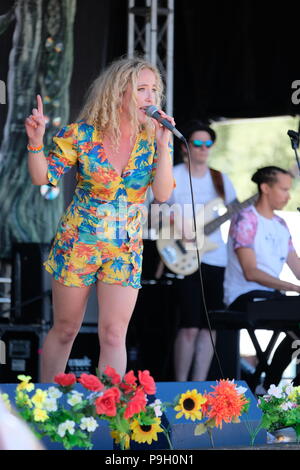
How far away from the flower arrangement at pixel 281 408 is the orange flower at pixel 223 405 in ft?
0.65

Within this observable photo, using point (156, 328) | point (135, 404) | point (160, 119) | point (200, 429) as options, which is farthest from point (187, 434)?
point (156, 328)

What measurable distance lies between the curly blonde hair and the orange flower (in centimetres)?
114

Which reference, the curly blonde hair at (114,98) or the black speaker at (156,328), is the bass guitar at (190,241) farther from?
the curly blonde hair at (114,98)

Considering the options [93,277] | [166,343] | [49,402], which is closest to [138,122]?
[93,277]

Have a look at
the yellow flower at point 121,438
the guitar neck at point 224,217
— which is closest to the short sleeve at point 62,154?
the yellow flower at point 121,438

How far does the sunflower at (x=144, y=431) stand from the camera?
293cm

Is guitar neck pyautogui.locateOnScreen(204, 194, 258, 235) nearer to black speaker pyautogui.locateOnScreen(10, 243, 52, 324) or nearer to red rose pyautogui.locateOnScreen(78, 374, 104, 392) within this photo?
black speaker pyautogui.locateOnScreen(10, 243, 52, 324)

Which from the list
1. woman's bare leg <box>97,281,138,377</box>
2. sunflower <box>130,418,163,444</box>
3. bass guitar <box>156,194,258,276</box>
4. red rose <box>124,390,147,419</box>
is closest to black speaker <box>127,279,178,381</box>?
bass guitar <box>156,194,258,276</box>

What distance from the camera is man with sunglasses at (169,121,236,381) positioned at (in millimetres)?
5762

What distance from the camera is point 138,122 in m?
3.60

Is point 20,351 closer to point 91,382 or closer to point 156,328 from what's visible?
point 156,328

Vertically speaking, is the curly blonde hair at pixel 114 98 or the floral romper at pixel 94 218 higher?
the curly blonde hair at pixel 114 98

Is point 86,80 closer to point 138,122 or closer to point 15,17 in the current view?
point 15,17

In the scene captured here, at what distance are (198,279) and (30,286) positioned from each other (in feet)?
3.84
